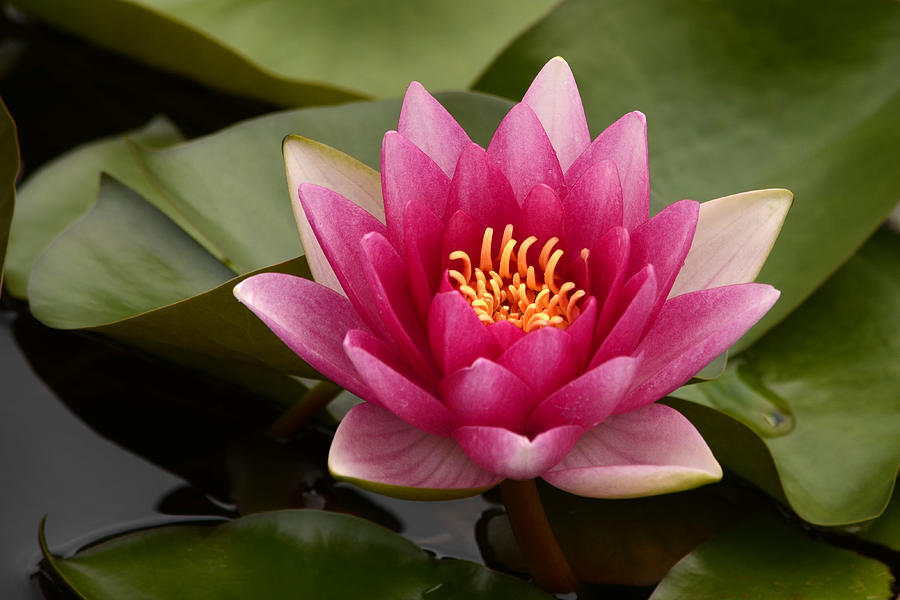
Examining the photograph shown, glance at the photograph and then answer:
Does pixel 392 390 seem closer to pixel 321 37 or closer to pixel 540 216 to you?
pixel 540 216

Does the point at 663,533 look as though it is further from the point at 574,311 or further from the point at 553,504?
the point at 574,311

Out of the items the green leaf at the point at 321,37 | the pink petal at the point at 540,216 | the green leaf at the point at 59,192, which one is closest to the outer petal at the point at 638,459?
the pink petal at the point at 540,216

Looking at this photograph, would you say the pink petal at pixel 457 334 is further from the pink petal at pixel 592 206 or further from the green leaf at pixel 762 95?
the green leaf at pixel 762 95

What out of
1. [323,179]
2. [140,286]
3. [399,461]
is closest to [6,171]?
[140,286]

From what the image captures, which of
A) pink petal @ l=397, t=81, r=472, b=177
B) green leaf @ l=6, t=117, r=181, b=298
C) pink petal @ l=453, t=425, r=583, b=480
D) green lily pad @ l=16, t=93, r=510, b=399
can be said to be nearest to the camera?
pink petal @ l=453, t=425, r=583, b=480

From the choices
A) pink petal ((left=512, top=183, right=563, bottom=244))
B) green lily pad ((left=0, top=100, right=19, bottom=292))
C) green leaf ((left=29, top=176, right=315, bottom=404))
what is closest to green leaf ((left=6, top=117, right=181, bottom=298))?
green leaf ((left=29, top=176, right=315, bottom=404))

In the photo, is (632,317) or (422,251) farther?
(422,251)

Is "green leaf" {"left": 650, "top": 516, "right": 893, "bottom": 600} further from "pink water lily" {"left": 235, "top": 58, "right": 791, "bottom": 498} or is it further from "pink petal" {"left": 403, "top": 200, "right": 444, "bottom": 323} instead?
"pink petal" {"left": 403, "top": 200, "right": 444, "bottom": 323}
